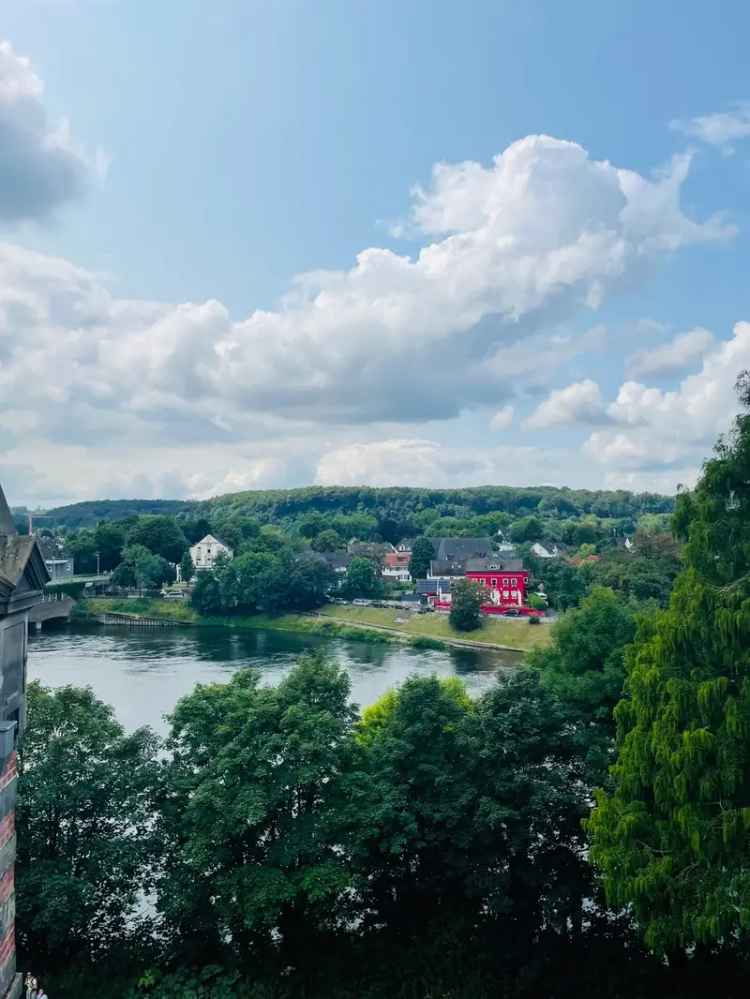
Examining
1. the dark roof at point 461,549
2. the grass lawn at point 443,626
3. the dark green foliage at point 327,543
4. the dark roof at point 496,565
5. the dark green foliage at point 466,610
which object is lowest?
the grass lawn at point 443,626

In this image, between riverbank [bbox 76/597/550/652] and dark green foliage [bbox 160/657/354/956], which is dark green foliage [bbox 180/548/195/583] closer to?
riverbank [bbox 76/597/550/652]

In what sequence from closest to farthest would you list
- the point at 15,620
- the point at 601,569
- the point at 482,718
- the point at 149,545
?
the point at 15,620, the point at 482,718, the point at 601,569, the point at 149,545

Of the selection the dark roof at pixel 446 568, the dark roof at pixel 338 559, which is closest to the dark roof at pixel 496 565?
the dark roof at pixel 446 568

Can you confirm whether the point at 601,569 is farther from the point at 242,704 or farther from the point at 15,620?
the point at 15,620

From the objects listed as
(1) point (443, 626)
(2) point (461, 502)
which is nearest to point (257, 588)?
(1) point (443, 626)

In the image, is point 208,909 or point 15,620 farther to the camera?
point 208,909

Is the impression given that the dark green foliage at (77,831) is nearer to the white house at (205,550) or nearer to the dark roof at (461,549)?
the dark roof at (461,549)

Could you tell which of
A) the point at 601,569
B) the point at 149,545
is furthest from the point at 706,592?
the point at 149,545
